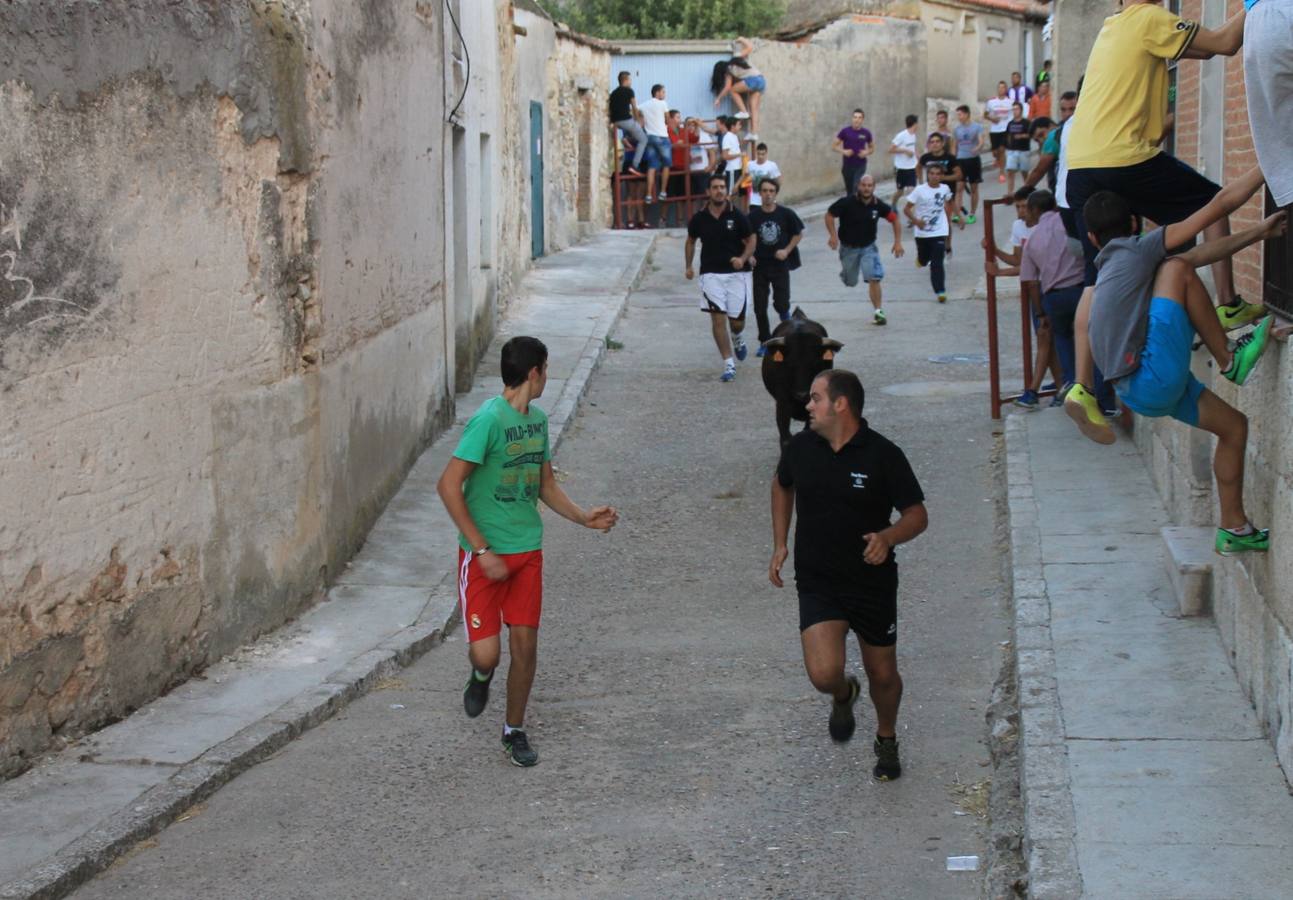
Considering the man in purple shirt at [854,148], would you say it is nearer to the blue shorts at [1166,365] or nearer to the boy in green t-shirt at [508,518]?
the blue shorts at [1166,365]

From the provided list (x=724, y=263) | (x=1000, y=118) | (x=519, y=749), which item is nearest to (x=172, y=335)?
(x=519, y=749)

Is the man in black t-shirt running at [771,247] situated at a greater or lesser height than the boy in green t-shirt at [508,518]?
greater

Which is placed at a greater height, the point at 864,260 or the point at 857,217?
the point at 857,217

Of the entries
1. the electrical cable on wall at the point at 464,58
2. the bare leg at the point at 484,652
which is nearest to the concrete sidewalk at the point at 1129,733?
the bare leg at the point at 484,652

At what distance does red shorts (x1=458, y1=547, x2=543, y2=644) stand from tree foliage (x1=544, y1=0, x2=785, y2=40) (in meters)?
30.2

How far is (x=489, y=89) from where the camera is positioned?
17.8 m

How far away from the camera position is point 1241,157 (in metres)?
8.30

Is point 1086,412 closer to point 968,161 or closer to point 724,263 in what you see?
point 724,263

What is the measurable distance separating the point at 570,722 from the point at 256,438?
89.3 inches

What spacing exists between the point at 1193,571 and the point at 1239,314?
4.99ft

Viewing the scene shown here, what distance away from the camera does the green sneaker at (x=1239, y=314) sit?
703 cm

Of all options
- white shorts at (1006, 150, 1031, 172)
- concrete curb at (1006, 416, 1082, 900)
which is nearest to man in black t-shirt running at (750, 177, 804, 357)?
concrete curb at (1006, 416, 1082, 900)

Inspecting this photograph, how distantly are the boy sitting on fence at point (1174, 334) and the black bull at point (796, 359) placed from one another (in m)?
4.56

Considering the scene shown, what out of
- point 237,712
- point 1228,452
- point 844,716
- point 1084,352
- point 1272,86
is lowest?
point 237,712
